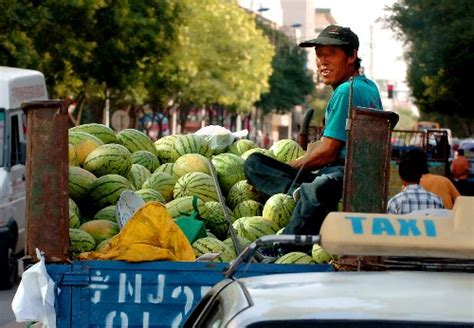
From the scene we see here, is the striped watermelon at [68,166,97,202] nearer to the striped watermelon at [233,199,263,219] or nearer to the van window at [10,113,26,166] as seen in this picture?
the striped watermelon at [233,199,263,219]

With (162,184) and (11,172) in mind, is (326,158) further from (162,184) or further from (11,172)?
(11,172)

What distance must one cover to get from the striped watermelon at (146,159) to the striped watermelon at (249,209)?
1.05 metres

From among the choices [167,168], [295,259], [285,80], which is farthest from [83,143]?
[285,80]

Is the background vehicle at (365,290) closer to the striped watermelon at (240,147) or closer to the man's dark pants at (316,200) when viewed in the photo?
the man's dark pants at (316,200)

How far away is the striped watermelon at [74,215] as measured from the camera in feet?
26.0

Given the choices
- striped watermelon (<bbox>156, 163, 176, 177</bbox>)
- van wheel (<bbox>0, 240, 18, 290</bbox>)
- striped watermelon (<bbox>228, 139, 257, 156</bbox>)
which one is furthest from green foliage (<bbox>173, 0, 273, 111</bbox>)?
striped watermelon (<bbox>156, 163, 176, 177</bbox>)

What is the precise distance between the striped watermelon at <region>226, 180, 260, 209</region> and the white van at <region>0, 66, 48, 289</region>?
Answer: 348 inches

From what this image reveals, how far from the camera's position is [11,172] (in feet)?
58.5

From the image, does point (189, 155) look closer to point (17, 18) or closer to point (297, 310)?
point (297, 310)

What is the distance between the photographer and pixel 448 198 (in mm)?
13594

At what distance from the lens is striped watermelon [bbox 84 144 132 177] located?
29.4 ft

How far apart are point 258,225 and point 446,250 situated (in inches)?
148

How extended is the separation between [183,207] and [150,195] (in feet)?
0.79

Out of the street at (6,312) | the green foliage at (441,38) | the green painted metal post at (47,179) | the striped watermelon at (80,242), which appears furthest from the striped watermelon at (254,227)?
the green foliage at (441,38)
